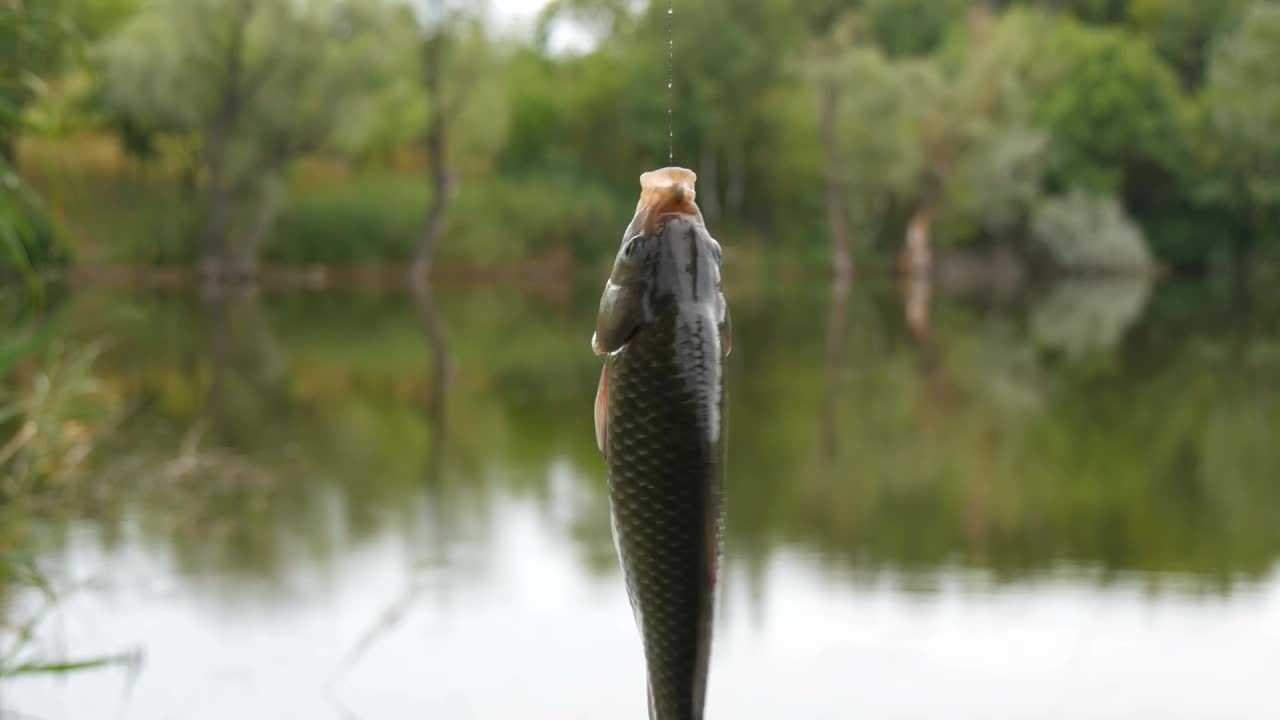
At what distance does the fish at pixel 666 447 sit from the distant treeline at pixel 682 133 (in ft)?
108

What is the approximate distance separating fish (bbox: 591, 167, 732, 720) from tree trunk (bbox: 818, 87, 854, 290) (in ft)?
128

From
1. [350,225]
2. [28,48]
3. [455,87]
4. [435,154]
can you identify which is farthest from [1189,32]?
[28,48]

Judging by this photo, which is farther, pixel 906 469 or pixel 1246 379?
pixel 1246 379

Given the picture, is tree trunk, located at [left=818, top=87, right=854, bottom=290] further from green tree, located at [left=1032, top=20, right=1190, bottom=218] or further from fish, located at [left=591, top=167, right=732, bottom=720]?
fish, located at [left=591, top=167, right=732, bottom=720]

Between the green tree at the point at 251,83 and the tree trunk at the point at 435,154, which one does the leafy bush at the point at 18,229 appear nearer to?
the green tree at the point at 251,83

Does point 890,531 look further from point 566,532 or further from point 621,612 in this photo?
point 621,612

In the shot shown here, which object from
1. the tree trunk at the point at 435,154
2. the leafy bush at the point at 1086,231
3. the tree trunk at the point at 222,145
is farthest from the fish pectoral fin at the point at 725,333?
the leafy bush at the point at 1086,231

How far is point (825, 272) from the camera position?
46.2 m

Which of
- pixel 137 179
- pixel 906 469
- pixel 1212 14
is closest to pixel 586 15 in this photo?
pixel 137 179

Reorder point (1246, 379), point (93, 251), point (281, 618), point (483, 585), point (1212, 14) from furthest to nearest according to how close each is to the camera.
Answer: point (1212, 14)
point (93, 251)
point (1246, 379)
point (483, 585)
point (281, 618)

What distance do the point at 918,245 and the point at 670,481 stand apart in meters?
A: 44.4

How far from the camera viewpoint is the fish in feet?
2.69

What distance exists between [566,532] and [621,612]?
1747 mm

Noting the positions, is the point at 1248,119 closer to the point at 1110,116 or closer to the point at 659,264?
the point at 1110,116
